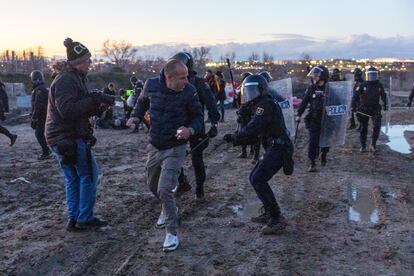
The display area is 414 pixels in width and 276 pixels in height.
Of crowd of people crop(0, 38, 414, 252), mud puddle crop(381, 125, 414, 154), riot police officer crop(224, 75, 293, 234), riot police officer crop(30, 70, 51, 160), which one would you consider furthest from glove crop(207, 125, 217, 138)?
mud puddle crop(381, 125, 414, 154)

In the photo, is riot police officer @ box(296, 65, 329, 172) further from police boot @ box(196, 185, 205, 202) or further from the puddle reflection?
police boot @ box(196, 185, 205, 202)

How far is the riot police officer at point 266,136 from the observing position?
599 centimetres

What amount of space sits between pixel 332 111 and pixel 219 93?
8799 mm

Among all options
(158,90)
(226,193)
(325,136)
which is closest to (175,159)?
(158,90)

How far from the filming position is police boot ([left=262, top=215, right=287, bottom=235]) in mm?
6230

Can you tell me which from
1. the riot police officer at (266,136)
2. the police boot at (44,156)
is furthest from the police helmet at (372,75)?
the police boot at (44,156)

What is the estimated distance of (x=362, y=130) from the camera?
12648 mm

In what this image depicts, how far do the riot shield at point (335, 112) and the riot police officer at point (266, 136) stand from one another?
14.9 ft

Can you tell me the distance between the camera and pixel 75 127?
5.93 metres

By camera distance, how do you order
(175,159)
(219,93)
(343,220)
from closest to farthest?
(175,159), (343,220), (219,93)

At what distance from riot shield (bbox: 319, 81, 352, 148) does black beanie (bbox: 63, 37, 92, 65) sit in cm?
576

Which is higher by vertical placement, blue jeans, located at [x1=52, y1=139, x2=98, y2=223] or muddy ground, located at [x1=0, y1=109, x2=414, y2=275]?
blue jeans, located at [x1=52, y1=139, x2=98, y2=223]

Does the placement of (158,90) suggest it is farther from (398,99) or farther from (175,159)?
(398,99)

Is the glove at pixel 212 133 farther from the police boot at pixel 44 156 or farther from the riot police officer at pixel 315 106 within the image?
the police boot at pixel 44 156
